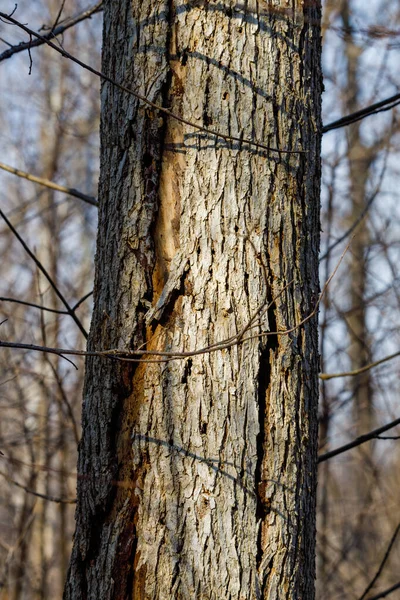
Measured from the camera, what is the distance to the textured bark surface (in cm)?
150

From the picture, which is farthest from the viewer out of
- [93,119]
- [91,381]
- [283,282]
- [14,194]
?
[14,194]

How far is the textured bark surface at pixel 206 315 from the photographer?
150 cm

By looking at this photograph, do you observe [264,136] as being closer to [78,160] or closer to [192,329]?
[192,329]

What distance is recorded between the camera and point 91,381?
1.73 meters

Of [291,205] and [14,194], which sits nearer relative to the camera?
[291,205]

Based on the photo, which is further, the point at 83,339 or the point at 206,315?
the point at 83,339

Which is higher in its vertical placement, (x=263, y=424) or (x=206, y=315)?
(x=206, y=315)

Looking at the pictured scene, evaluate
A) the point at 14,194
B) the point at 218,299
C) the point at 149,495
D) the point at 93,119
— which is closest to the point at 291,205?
the point at 218,299

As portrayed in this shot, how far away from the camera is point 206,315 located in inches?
61.5

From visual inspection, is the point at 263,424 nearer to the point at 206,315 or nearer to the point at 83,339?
the point at 206,315

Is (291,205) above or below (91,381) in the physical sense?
above

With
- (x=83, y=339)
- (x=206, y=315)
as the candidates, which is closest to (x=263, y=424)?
(x=206, y=315)

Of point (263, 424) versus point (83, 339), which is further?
point (83, 339)

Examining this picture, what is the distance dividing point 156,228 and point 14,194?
7.86 meters
